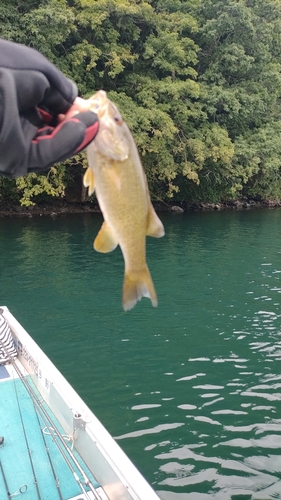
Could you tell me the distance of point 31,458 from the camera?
4.46 meters

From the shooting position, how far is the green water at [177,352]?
5941 mm

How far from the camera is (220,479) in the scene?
5.61 metres

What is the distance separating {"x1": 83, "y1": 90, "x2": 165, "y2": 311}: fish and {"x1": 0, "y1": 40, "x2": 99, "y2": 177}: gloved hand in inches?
2.9

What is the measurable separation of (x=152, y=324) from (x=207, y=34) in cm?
2259

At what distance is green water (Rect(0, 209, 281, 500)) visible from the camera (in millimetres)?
5941

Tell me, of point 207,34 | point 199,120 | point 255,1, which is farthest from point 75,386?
point 255,1

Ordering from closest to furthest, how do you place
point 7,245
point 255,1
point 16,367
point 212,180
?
point 16,367 → point 7,245 → point 255,1 → point 212,180

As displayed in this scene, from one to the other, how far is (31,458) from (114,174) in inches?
138

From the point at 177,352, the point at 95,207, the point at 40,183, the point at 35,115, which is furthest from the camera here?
the point at 95,207

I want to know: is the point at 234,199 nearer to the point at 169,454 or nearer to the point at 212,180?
the point at 212,180

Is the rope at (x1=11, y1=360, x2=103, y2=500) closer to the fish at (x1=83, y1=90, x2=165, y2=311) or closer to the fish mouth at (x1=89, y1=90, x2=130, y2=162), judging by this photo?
the fish at (x1=83, y1=90, x2=165, y2=311)

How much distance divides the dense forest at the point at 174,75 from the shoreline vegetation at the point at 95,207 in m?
0.84

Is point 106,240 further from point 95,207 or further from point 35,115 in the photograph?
point 95,207

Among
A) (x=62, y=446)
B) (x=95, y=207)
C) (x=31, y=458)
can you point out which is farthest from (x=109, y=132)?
(x=95, y=207)
